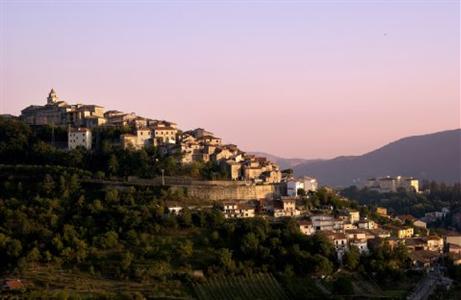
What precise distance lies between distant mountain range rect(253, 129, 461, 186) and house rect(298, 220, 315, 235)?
275ft

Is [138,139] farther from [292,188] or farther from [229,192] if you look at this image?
[292,188]

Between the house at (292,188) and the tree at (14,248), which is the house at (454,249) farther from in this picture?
the tree at (14,248)

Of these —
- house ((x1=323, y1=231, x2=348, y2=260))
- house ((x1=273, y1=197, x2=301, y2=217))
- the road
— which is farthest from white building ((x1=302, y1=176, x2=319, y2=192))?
the road

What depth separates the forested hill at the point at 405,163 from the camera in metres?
121

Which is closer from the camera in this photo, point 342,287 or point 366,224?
point 342,287

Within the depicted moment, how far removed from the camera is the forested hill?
398ft

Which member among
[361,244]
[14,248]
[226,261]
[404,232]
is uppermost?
[14,248]

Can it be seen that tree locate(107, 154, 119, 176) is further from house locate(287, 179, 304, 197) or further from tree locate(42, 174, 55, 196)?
house locate(287, 179, 304, 197)

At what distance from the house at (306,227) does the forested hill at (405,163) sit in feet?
276

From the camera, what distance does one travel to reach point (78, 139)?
120 feet

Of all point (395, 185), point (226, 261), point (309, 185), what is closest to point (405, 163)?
point (395, 185)

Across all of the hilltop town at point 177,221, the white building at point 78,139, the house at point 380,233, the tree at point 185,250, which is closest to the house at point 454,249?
the hilltop town at point 177,221

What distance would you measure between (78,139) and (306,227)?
12.1m

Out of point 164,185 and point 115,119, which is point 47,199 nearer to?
point 164,185
